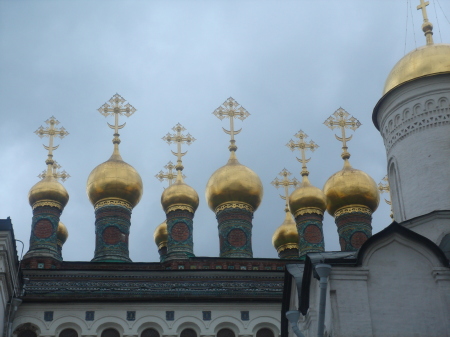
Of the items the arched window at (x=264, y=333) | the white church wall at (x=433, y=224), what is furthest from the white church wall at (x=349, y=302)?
the arched window at (x=264, y=333)

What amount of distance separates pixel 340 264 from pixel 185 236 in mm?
10700

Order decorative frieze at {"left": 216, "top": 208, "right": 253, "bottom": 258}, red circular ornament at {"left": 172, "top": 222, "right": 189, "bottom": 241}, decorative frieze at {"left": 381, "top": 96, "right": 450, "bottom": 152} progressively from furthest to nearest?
red circular ornament at {"left": 172, "top": 222, "right": 189, "bottom": 241} < decorative frieze at {"left": 216, "top": 208, "right": 253, "bottom": 258} < decorative frieze at {"left": 381, "top": 96, "right": 450, "bottom": 152}

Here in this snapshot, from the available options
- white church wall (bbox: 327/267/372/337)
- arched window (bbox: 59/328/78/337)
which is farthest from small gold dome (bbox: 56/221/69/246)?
white church wall (bbox: 327/267/372/337)

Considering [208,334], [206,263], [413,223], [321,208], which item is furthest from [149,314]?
[321,208]

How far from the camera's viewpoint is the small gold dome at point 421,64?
1702 cm

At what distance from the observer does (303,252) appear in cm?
2323

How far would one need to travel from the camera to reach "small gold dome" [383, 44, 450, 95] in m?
17.0

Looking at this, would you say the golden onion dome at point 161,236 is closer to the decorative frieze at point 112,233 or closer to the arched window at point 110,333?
the decorative frieze at point 112,233

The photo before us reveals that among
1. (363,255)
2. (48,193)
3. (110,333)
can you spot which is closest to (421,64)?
(363,255)

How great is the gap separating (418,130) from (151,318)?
6.69m

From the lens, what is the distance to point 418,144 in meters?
16.8

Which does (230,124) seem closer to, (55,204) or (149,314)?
(55,204)

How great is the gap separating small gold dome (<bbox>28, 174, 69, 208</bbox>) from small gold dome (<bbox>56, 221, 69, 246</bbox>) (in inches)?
114

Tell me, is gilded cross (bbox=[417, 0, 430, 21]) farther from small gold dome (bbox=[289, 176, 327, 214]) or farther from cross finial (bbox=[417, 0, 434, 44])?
small gold dome (bbox=[289, 176, 327, 214])
